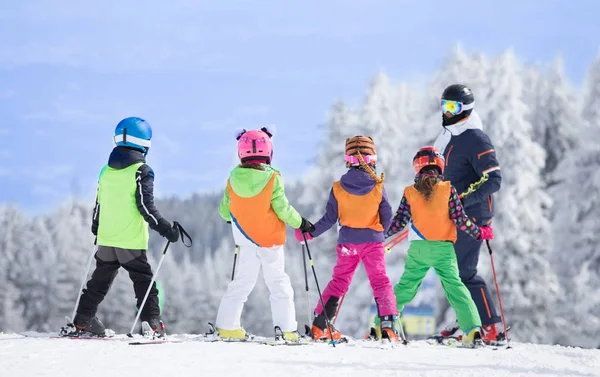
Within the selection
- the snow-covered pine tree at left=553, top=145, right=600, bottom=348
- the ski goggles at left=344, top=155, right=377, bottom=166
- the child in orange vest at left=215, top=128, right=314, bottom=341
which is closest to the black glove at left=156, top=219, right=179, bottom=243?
the child in orange vest at left=215, top=128, right=314, bottom=341

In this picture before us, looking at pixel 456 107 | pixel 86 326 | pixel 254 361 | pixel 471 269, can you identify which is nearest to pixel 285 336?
pixel 254 361

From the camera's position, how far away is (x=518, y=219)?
27.0 meters

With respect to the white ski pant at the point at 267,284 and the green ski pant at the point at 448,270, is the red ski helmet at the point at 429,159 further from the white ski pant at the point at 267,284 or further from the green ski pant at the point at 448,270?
the white ski pant at the point at 267,284

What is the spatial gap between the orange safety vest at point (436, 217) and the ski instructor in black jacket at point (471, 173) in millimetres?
378

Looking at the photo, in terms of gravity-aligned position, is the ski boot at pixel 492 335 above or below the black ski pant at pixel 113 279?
below

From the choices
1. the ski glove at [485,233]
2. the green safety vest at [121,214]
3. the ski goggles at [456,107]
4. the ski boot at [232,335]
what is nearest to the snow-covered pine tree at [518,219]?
the ski goggles at [456,107]

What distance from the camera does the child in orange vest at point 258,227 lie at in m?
8.05

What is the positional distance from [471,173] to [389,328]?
1955 millimetres

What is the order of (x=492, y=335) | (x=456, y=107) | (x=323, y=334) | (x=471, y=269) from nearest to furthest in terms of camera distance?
(x=323, y=334)
(x=492, y=335)
(x=471, y=269)
(x=456, y=107)

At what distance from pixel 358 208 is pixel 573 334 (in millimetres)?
19491

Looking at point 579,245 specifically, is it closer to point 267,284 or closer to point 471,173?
point 471,173

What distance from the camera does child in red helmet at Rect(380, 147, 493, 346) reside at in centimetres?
844

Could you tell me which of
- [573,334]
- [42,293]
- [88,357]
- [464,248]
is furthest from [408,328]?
[42,293]

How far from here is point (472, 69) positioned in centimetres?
2906
